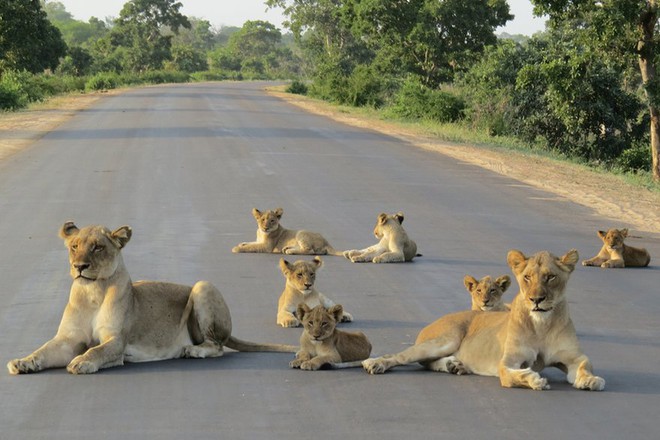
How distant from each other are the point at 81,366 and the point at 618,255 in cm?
726

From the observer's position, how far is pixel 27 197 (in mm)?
17188

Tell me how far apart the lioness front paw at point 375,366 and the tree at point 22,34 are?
4518 cm

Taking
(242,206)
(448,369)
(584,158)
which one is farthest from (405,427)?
(584,158)

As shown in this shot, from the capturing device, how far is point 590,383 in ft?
23.0

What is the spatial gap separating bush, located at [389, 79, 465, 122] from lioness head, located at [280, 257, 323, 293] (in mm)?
29423

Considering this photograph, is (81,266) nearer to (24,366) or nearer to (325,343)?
(24,366)

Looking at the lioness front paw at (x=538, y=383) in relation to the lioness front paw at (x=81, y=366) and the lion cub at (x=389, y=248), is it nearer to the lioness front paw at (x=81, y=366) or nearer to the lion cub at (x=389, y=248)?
the lioness front paw at (x=81, y=366)

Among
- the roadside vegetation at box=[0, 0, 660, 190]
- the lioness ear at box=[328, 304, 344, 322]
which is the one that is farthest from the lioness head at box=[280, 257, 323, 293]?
the roadside vegetation at box=[0, 0, 660, 190]

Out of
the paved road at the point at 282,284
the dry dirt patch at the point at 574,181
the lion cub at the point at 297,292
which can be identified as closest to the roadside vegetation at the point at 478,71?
the dry dirt patch at the point at 574,181

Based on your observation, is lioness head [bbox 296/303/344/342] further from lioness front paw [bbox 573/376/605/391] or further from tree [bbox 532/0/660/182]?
tree [bbox 532/0/660/182]

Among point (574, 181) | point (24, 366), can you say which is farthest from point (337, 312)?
point (574, 181)

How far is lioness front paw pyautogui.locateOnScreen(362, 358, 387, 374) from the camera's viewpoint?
7.50m

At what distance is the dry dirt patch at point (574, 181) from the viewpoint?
58.0 feet

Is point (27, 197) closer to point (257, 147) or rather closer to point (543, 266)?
point (257, 147)
